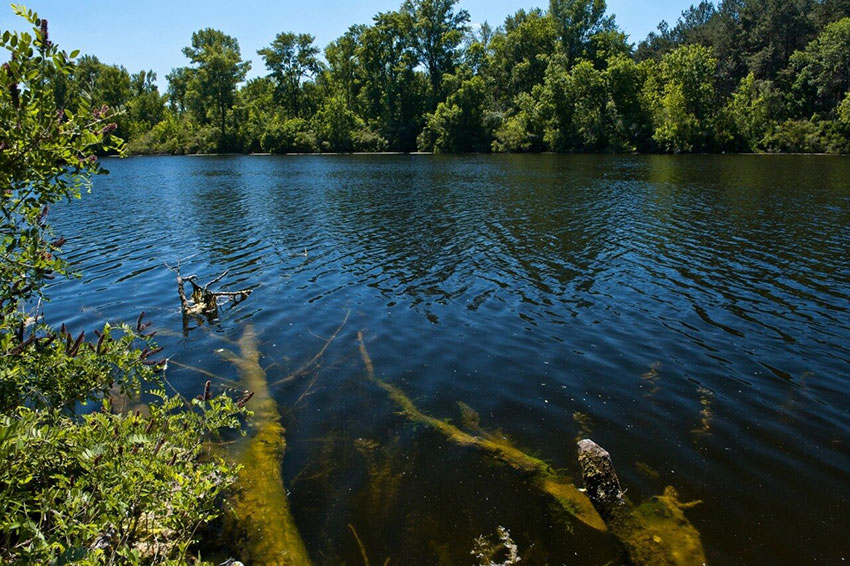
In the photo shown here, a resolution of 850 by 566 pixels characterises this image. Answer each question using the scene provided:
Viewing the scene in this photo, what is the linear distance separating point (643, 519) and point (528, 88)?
111536mm

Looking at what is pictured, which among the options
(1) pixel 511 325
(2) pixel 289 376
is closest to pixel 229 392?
(2) pixel 289 376

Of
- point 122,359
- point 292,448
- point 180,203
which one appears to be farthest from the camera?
point 180,203

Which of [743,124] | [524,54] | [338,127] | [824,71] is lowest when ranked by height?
[743,124]

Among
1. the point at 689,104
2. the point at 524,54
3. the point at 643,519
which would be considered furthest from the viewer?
the point at 524,54

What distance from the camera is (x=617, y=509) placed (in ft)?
24.3

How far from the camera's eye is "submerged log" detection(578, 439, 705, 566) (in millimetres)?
6641

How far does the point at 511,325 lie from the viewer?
14.3m

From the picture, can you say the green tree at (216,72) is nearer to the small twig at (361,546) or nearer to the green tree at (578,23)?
the green tree at (578,23)

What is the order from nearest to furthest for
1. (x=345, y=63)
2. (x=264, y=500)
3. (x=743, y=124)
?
1. (x=264, y=500)
2. (x=743, y=124)
3. (x=345, y=63)

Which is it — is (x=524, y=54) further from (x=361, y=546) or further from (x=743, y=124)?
(x=361, y=546)

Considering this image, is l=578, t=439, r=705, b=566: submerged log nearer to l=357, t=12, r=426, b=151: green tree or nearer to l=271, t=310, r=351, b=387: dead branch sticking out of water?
l=271, t=310, r=351, b=387: dead branch sticking out of water

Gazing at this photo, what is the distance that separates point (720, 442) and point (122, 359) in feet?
31.6

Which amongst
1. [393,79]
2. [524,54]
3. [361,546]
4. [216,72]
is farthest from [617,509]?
[216,72]

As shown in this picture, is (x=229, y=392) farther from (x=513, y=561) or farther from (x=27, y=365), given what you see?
(x=513, y=561)
